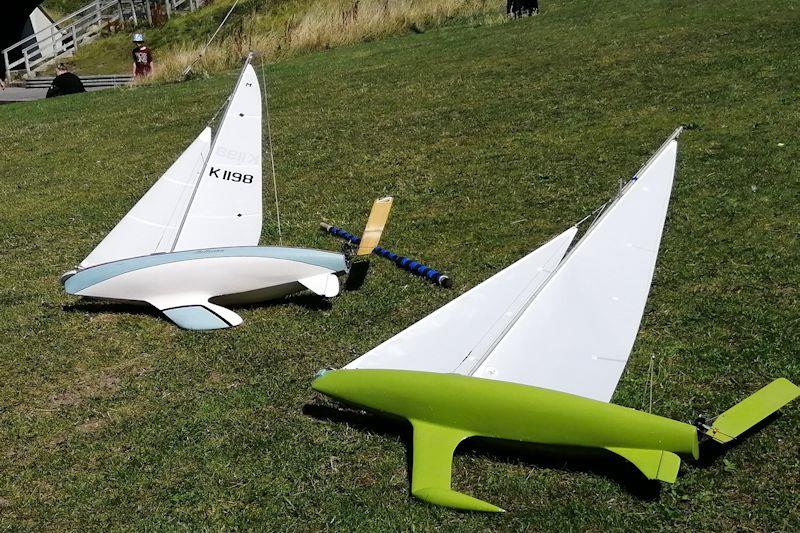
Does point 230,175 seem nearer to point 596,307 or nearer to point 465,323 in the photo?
point 465,323

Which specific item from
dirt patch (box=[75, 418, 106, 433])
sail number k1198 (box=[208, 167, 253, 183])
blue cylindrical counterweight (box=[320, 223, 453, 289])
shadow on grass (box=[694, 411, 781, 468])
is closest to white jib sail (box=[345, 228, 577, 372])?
blue cylindrical counterweight (box=[320, 223, 453, 289])

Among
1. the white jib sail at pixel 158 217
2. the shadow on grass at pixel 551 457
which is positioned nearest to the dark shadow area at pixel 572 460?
the shadow on grass at pixel 551 457

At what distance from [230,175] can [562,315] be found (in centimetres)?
388

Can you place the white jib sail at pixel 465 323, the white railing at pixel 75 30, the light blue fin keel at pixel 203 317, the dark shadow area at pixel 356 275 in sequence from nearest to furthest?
the white jib sail at pixel 465 323
the light blue fin keel at pixel 203 317
the dark shadow area at pixel 356 275
the white railing at pixel 75 30

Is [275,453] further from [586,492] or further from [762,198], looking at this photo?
[762,198]

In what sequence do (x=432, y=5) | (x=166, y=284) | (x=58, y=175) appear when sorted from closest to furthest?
(x=166, y=284) < (x=58, y=175) < (x=432, y=5)

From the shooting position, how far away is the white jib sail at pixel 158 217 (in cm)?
798

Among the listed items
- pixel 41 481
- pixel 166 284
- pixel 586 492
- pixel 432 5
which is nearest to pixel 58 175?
pixel 166 284

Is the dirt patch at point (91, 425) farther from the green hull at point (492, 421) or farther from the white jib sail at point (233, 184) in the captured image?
the white jib sail at point (233, 184)

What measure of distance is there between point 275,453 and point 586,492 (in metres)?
2.13

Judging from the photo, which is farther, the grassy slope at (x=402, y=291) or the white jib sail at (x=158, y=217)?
the white jib sail at (x=158, y=217)

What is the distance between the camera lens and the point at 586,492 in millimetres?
5129

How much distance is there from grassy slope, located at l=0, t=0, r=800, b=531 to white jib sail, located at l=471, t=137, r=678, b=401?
1.51 feet

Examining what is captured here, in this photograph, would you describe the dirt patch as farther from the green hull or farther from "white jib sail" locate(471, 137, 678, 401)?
"white jib sail" locate(471, 137, 678, 401)
